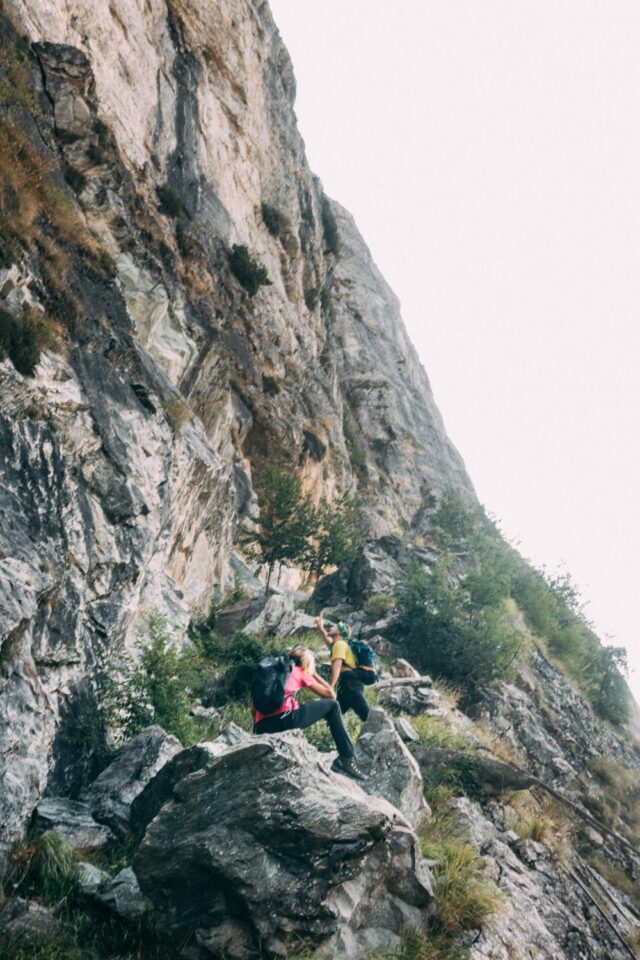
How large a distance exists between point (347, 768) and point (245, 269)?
781 inches

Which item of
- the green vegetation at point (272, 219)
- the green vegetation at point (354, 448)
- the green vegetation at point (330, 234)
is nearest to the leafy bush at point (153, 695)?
the green vegetation at point (272, 219)

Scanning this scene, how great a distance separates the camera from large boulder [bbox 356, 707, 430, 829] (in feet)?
23.1

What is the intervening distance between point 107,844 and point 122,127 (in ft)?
59.2

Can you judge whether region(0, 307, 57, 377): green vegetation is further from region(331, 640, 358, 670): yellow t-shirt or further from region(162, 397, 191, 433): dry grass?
region(331, 640, 358, 670): yellow t-shirt

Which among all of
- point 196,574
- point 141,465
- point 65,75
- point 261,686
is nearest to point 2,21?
point 65,75

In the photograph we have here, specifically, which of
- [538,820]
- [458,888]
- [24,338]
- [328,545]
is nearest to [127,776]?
[458,888]

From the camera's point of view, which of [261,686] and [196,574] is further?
[196,574]

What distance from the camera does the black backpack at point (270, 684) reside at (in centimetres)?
637

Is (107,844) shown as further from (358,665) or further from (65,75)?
(65,75)

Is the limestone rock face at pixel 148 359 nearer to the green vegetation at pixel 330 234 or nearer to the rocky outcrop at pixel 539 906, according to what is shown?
the green vegetation at pixel 330 234

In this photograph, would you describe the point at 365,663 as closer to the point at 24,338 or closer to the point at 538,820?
the point at 538,820

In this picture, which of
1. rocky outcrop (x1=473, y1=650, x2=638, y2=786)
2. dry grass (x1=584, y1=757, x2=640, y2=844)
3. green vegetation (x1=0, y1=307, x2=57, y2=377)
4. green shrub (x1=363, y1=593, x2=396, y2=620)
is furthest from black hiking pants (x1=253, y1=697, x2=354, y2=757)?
green shrub (x1=363, y1=593, x2=396, y2=620)

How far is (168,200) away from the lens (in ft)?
59.4

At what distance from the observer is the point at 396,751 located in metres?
7.57
